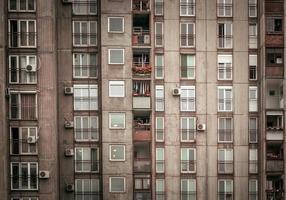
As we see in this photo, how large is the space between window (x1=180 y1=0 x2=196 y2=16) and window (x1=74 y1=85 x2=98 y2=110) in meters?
8.05

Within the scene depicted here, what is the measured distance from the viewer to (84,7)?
34281 mm

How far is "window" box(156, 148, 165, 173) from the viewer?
3381cm

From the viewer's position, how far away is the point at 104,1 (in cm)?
3378

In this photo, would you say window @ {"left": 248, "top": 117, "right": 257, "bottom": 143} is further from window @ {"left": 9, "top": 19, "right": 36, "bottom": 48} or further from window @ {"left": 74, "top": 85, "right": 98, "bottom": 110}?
window @ {"left": 9, "top": 19, "right": 36, "bottom": 48}

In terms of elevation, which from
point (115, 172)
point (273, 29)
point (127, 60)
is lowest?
point (115, 172)

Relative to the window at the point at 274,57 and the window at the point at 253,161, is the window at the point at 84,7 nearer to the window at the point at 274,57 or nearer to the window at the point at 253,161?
the window at the point at 274,57

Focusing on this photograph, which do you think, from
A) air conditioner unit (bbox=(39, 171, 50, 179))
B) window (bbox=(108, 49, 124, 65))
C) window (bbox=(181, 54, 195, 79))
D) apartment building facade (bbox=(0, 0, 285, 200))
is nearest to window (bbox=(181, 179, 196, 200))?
apartment building facade (bbox=(0, 0, 285, 200))

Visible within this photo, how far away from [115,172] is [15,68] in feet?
31.4

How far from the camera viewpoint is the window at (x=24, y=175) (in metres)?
32.3

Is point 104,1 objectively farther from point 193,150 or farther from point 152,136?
point 193,150

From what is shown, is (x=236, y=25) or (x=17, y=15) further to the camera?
(x=236, y=25)

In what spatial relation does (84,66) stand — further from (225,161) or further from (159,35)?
(225,161)

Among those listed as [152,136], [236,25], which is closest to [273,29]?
[236,25]

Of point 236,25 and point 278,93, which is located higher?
point 236,25
